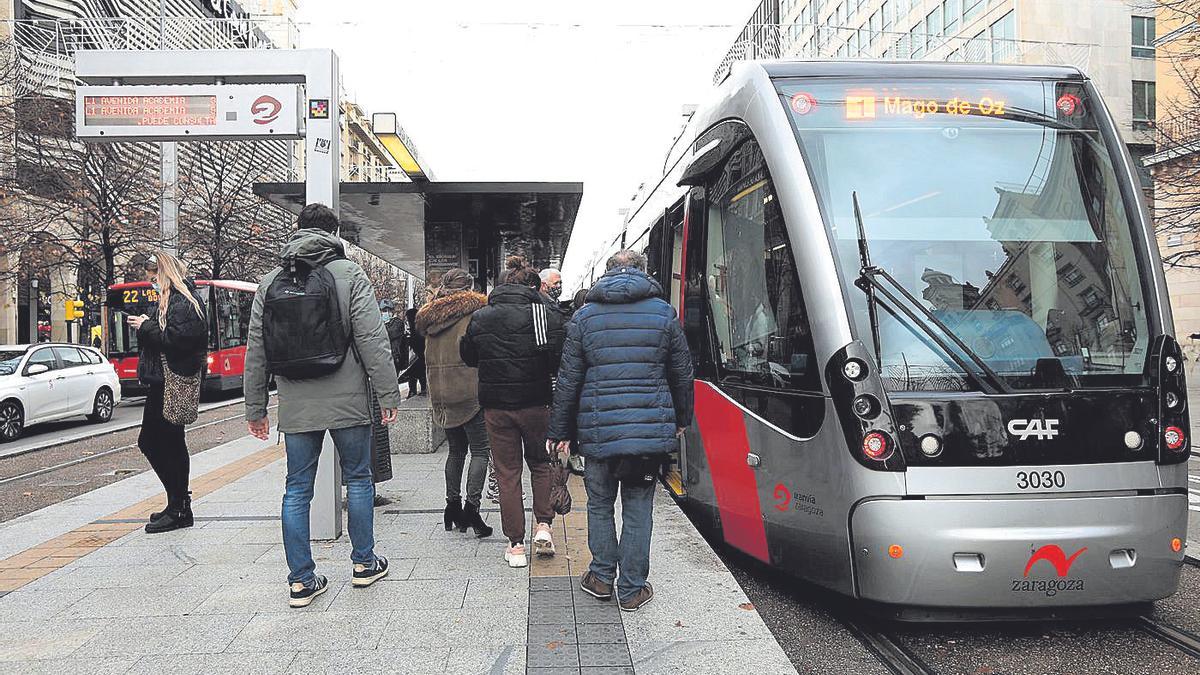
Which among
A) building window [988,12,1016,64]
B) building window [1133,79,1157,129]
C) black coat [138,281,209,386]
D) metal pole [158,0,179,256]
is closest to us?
black coat [138,281,209,386]

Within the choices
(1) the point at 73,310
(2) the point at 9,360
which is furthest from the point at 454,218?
(1) the point at 73,310

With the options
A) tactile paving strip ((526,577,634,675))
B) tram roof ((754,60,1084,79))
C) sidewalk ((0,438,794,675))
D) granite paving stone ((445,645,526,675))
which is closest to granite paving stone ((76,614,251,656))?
sidewalk ((0,438,794,675))

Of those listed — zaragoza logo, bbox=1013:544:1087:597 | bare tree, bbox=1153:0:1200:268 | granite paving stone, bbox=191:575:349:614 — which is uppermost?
bare tree, bbox=1153:0:1200:268

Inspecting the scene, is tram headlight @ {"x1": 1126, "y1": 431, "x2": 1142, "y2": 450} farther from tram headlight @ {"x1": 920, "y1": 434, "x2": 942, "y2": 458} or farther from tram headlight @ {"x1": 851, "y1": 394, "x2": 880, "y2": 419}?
tram headlight @ {"x1": 851, "y1": 394, "x2": 880, "y2": 419}

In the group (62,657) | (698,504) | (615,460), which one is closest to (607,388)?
(615,460)

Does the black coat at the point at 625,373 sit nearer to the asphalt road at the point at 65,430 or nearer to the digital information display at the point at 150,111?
the digital information display at the point at 150,111

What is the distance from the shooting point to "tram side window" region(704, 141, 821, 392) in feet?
15.7

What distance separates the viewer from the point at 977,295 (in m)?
4.60

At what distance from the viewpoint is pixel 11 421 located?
15.0m

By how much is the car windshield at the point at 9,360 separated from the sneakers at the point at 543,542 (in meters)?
13.5

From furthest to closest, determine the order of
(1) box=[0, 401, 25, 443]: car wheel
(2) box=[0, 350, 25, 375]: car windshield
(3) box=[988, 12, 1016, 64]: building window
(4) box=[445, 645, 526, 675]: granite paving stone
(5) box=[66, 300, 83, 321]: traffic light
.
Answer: (3) box=[988, 12, 1016, 64]: building window
(5) box=[66, 300, 83, 321]: traffic light
(2) box=[0, 350, 25, 375]: car windshield
(1) box=[0, 401, 25, 443]: car wheel
(4) box=[445, 645, 526, 675]: granite paving stone

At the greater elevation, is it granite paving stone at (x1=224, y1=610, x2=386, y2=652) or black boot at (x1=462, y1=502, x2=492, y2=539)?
black boot at (x1=462, y1=502, x2=492, y2=539)

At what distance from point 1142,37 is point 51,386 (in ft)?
138

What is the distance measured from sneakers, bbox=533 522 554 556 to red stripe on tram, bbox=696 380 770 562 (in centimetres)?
105
